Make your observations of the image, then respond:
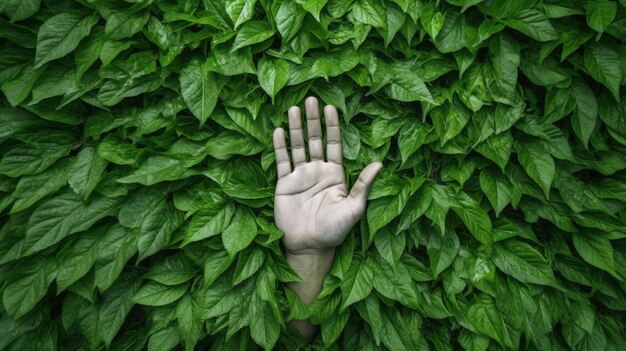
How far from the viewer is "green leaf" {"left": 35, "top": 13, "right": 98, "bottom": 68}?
1335 mm

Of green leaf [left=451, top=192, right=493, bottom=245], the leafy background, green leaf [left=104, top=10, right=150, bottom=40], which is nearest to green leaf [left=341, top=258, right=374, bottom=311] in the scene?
the leafy background

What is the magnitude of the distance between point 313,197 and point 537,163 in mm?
747

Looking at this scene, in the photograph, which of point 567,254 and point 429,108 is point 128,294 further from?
point 567,254

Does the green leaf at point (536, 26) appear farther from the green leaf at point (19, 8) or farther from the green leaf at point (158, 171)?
the green leaf at point (19, 8)

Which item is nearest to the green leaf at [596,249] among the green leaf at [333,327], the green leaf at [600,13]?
the green leaf at [600,13]

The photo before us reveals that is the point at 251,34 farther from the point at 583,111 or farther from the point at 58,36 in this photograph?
the point at 583,111

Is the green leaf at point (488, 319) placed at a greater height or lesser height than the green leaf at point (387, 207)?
lesser

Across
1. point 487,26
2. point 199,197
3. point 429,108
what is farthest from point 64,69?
point 487,26

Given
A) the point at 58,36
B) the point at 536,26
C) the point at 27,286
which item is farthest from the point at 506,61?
the point at 27,286

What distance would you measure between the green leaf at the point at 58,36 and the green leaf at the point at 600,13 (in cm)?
155

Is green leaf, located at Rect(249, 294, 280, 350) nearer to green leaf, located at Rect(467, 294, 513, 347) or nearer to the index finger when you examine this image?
the index finger

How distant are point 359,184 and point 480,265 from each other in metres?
0.51

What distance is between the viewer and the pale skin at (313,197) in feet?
4.56

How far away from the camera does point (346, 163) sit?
1.47 metres
